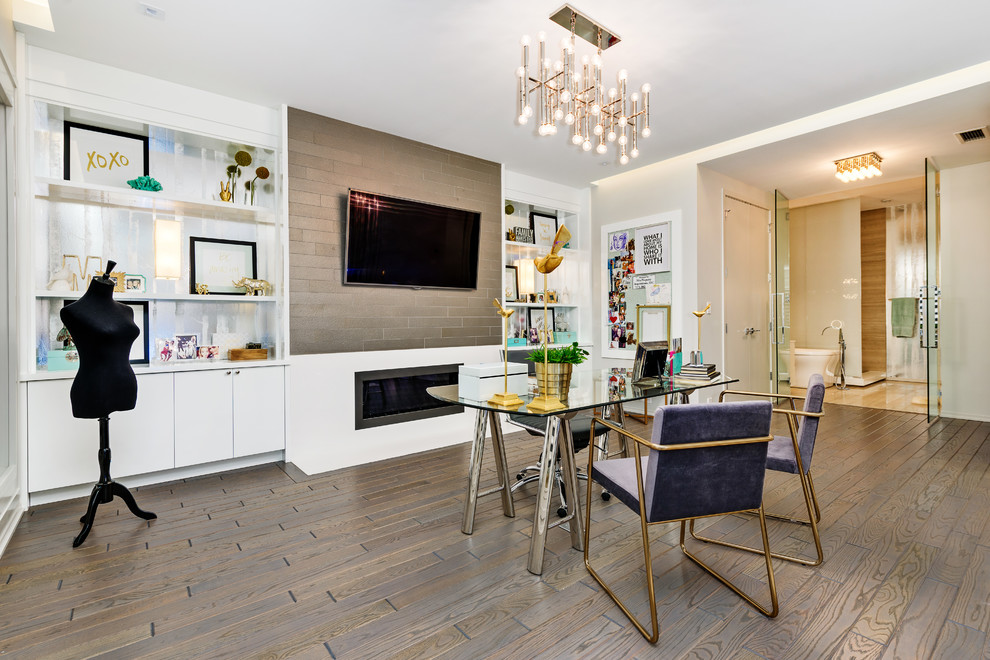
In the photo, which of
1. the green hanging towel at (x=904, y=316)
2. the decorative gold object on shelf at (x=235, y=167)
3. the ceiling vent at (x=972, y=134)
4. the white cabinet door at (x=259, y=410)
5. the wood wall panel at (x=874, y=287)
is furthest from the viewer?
the wood wall panel at (x=874, y=287)

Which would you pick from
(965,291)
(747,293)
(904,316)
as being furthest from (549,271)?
(904,316)

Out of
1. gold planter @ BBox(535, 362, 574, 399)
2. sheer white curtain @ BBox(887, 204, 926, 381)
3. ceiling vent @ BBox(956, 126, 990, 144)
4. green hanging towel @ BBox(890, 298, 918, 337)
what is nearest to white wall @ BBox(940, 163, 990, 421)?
ceiling vent @ BBox(956, 126, 990, 144)

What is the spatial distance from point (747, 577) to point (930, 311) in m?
4.44

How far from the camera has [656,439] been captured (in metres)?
1.71

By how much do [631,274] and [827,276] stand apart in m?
4.49

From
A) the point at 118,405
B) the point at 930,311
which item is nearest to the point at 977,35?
the point at 930,311

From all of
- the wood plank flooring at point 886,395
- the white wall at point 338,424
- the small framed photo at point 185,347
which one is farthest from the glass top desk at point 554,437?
the wood plank flooring at point 886,395

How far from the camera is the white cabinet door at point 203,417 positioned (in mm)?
3406

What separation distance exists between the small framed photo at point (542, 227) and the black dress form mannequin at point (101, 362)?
172 inches

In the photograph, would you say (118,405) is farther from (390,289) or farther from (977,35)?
(977,35)

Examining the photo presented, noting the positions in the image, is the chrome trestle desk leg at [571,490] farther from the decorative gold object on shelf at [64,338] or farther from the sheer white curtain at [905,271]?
the sheer white curtain at [905,271]

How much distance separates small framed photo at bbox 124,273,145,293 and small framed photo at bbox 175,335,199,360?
1.41 feet

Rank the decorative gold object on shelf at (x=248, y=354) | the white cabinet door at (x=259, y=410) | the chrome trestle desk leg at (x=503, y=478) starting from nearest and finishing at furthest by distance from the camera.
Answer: the chrome trestle desk leg at (x=503, y=478)
the white cabinet door at (x=259, y=410)
the decorative gold object on shelf at (x=248, y=354)

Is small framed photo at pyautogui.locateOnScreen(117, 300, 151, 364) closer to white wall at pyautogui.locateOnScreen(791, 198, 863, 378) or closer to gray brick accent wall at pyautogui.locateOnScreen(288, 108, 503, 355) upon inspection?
gray brick accent wall at pyautogui.locateOnScreen(288, 108, 503, 355)
